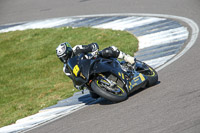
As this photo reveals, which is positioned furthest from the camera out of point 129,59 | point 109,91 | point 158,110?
point 129,59

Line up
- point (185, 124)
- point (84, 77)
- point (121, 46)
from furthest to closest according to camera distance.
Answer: point (121, 46) → point (84, 77) → point (185, 124)

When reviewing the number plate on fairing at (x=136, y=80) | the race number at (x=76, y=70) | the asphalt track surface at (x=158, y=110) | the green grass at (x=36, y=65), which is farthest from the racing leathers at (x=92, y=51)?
the green grass at (x=36, y=65)

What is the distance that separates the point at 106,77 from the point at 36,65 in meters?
6.53

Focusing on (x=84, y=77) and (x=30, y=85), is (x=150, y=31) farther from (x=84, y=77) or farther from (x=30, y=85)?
(x=84, y=77)

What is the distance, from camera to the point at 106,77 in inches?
307

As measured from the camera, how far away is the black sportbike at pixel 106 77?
754 centimetres

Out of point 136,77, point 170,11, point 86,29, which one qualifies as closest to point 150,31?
point 170,11

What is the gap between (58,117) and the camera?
7.98 meters

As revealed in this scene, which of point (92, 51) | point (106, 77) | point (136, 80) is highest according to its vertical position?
point (92, 51)

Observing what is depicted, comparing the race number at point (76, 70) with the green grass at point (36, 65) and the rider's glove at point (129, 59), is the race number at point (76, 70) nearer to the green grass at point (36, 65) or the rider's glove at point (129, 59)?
the rider's glove at point (129, 59)

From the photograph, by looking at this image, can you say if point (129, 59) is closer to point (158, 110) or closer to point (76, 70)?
point (76, 70)

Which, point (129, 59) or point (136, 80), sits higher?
point (129, 59)

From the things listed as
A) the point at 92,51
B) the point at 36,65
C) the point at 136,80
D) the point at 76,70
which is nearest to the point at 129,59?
the point at 136,80

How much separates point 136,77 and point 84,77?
123 cm
